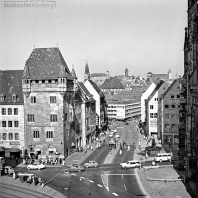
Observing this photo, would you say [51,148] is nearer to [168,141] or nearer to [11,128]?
[11,128]

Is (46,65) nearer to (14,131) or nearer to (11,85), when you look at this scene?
(11,85)

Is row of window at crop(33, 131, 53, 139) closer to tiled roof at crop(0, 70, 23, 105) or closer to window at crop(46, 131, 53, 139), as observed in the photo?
window at crop(46, 131, 53, 139)

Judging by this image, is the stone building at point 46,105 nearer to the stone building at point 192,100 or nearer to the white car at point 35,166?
the white car at point 35,166

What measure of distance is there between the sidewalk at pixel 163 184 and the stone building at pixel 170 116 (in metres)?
33.8

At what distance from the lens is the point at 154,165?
234ft

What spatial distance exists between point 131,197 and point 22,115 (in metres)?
40.9

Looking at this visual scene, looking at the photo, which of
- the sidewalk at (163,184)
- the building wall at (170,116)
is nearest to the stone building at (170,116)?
the building wall at (170,116)

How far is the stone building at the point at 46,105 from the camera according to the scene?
81188mm

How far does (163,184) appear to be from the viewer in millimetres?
56281

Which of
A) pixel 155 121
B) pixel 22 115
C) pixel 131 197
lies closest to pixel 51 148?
pixel 22 115

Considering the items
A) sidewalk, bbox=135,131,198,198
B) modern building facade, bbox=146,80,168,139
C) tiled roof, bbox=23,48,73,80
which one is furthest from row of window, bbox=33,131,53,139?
modern building facade, bbox=146,80,168,139

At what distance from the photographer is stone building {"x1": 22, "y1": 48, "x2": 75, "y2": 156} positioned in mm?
81188

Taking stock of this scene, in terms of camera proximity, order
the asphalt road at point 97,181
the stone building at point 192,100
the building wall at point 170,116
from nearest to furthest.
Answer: the asphalt road at point 97,181, the stone building at point 192,100, the building wall at point 170,116

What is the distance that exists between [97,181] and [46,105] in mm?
27965
